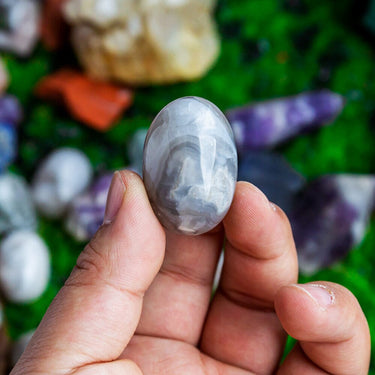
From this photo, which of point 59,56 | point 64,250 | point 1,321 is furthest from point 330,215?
point 59,56

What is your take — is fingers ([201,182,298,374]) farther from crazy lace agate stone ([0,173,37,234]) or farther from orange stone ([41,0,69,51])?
orange stone ([41,0,69,51])

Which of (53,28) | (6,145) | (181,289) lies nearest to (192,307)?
(181,289)

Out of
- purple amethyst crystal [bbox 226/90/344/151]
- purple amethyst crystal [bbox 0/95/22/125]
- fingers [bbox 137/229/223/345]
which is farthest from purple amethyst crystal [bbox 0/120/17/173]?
fingers [bbox 137/229/223/345]

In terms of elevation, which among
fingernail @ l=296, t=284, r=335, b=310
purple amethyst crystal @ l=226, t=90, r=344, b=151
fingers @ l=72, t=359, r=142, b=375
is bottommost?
purple amethyst crystal @ l=226, t=90, r=344, b=151

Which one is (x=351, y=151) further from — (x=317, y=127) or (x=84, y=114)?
(x=84, y=114)

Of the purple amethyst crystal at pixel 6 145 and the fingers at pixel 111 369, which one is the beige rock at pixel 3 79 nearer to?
the purple amethyst crystal at pixel 6 145

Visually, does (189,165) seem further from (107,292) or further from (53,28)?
(53,28)
